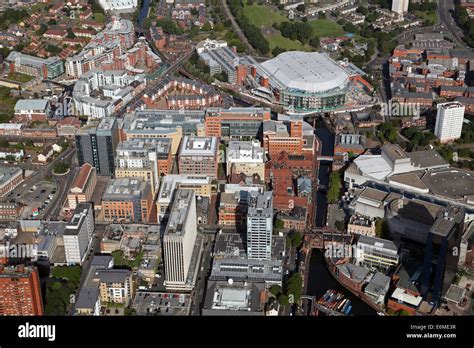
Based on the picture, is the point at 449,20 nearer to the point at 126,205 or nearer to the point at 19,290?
the point at 126,205

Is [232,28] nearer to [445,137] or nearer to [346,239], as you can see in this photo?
[445,137]

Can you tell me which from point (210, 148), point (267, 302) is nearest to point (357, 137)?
point (210, 148)

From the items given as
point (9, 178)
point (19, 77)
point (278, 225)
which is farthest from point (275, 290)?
point (19, 77)

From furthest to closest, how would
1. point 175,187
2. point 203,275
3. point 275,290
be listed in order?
point 175,187 < point 203,275 < point 275,290

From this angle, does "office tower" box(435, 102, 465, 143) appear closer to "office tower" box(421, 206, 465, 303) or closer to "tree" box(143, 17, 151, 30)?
"office tower" box(421, 206, 465, 303)

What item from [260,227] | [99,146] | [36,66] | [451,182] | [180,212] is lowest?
[451,182]
